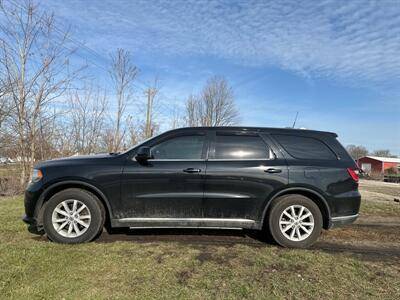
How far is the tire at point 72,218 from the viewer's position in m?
5.09

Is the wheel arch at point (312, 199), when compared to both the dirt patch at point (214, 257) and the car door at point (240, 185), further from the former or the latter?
the dirt patch at point (214, 257)

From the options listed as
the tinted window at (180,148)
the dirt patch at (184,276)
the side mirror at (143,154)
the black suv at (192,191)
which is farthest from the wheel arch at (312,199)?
the side mirror at (143,154)

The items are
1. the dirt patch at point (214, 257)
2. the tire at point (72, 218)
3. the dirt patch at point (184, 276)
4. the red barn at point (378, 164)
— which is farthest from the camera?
the red barn at point (378, 164)

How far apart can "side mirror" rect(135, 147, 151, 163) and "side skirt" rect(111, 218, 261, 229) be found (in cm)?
90

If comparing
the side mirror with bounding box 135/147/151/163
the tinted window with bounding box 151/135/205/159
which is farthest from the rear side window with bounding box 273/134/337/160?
the side mirror with bounding box 135/147/151/163

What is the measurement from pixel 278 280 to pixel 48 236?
3.37 meters

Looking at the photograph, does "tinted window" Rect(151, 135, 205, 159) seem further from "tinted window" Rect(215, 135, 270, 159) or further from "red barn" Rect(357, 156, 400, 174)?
"red barn" Rect(357, 156, 400, 174)

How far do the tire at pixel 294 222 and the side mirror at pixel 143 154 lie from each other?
2042 millimetres

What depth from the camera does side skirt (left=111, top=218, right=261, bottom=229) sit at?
5.15 metres

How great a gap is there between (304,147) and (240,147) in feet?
3.43

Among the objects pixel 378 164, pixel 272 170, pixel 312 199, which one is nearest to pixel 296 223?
pixel 312 199

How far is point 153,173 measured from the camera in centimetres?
518

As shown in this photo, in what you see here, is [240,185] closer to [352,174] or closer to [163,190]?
[163,190]

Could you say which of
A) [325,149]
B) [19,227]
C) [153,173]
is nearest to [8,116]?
[19,227]
